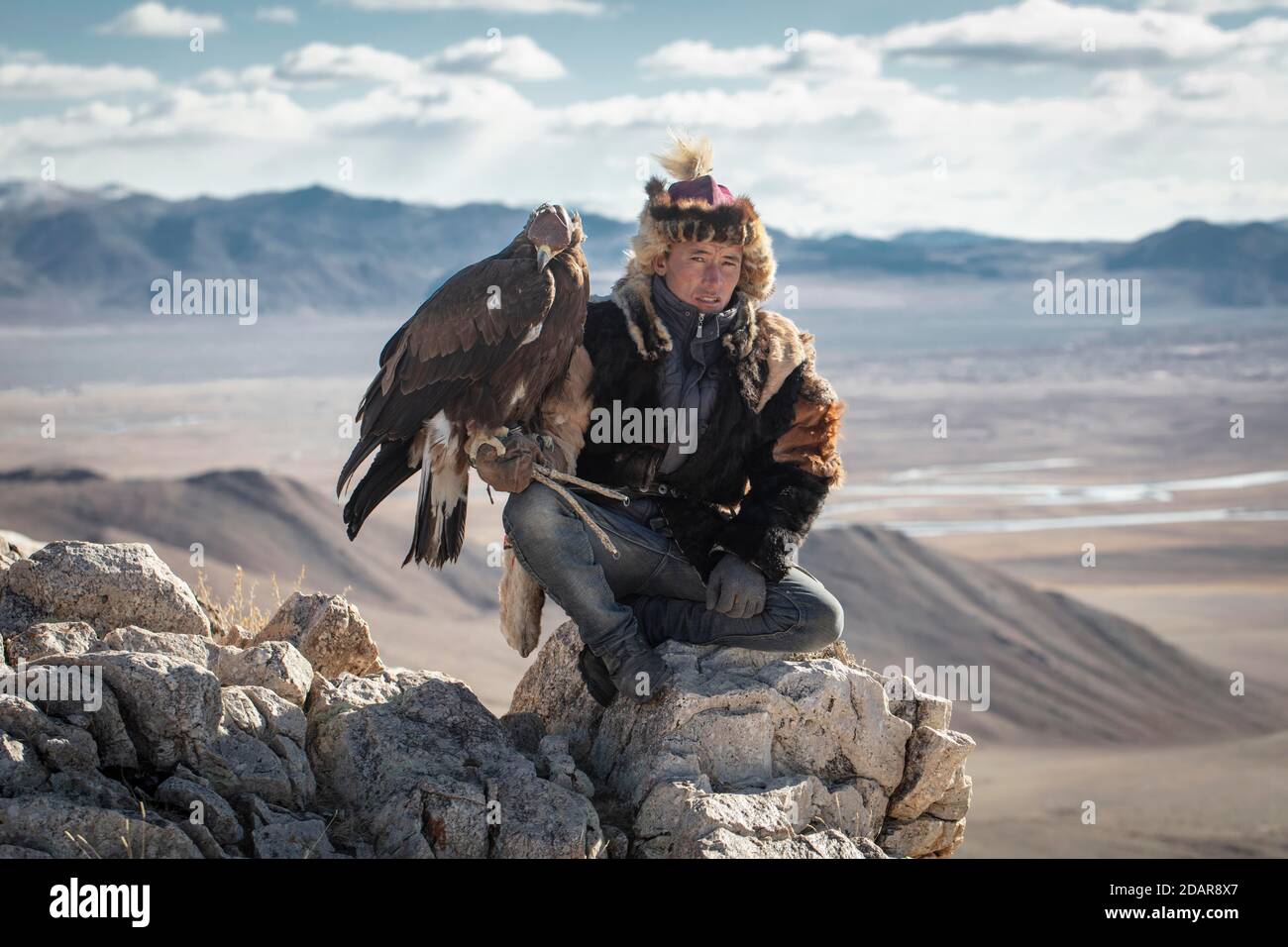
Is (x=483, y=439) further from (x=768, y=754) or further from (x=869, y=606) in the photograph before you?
(x=869, y=606)

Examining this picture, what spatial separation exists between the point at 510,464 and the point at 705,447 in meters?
0.64

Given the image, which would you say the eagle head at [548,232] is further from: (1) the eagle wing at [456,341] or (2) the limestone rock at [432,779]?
(2) the limestone rock at [432,779]

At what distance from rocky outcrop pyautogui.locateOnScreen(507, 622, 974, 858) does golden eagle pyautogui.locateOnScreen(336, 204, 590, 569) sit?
0.75 m

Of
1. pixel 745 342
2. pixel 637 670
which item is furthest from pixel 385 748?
pixel 745 342

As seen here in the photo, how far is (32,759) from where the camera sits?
345 cm

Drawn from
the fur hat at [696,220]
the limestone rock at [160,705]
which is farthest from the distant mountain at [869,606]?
the limestone rock at [160,705]

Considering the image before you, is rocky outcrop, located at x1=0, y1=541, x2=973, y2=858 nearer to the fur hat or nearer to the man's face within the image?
the man's face

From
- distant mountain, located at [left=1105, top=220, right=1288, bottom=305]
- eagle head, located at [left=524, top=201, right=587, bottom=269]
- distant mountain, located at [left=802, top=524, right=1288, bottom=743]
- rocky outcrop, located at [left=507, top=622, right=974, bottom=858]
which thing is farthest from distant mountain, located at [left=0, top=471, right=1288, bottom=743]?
distant mountain, located at [left=1105, top=220, right=1288, bottom=305]

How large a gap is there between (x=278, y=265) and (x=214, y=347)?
32.6m

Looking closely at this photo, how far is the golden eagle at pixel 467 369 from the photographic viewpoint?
4.14 metres

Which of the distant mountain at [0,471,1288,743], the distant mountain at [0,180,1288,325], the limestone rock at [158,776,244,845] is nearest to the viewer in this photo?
the limestone rock at [158,776,244,845]

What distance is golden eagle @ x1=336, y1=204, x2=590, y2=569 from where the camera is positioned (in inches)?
163

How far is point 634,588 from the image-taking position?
441 centimetres
